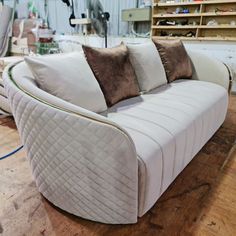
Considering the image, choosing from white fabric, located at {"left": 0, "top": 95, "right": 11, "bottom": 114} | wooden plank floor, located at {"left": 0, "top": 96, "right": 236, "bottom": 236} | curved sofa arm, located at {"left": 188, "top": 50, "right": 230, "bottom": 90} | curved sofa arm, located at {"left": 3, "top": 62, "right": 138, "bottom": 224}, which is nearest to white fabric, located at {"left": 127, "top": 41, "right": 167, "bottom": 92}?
curved sofa arm, located at {"left": 188, "top": 50, "right": 230, "bottom": 90}

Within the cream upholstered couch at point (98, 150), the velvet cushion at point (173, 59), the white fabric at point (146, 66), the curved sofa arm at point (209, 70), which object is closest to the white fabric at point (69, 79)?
the cream upholstered couch at point (98, 150)

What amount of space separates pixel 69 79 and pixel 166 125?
571mm

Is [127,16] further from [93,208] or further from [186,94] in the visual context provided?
[93,208]

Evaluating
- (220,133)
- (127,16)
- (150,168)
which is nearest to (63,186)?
(150,168)

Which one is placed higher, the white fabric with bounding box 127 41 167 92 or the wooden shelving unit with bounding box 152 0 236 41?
the wooden shelving unit with bounding box 152 0 236 41

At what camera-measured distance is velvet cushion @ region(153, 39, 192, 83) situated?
200 cm

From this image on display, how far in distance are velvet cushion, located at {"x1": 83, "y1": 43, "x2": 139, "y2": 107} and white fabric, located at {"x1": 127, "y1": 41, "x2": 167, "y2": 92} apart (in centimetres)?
12

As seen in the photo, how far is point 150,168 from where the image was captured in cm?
92

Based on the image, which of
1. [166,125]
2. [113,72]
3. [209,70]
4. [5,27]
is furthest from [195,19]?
[5,27]

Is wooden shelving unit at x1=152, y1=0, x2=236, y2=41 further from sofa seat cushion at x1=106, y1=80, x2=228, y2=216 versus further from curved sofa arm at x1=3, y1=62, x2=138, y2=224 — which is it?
curved sofa arm at x1=3, y1=62, x2=138, y2=224

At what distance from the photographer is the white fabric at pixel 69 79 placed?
→ 3.53 ft

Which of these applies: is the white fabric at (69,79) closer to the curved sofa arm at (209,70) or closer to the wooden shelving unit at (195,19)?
the curved sofa arm at (209,70)

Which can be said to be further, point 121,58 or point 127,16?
point 127,16

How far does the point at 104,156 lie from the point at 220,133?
1.55 meters
